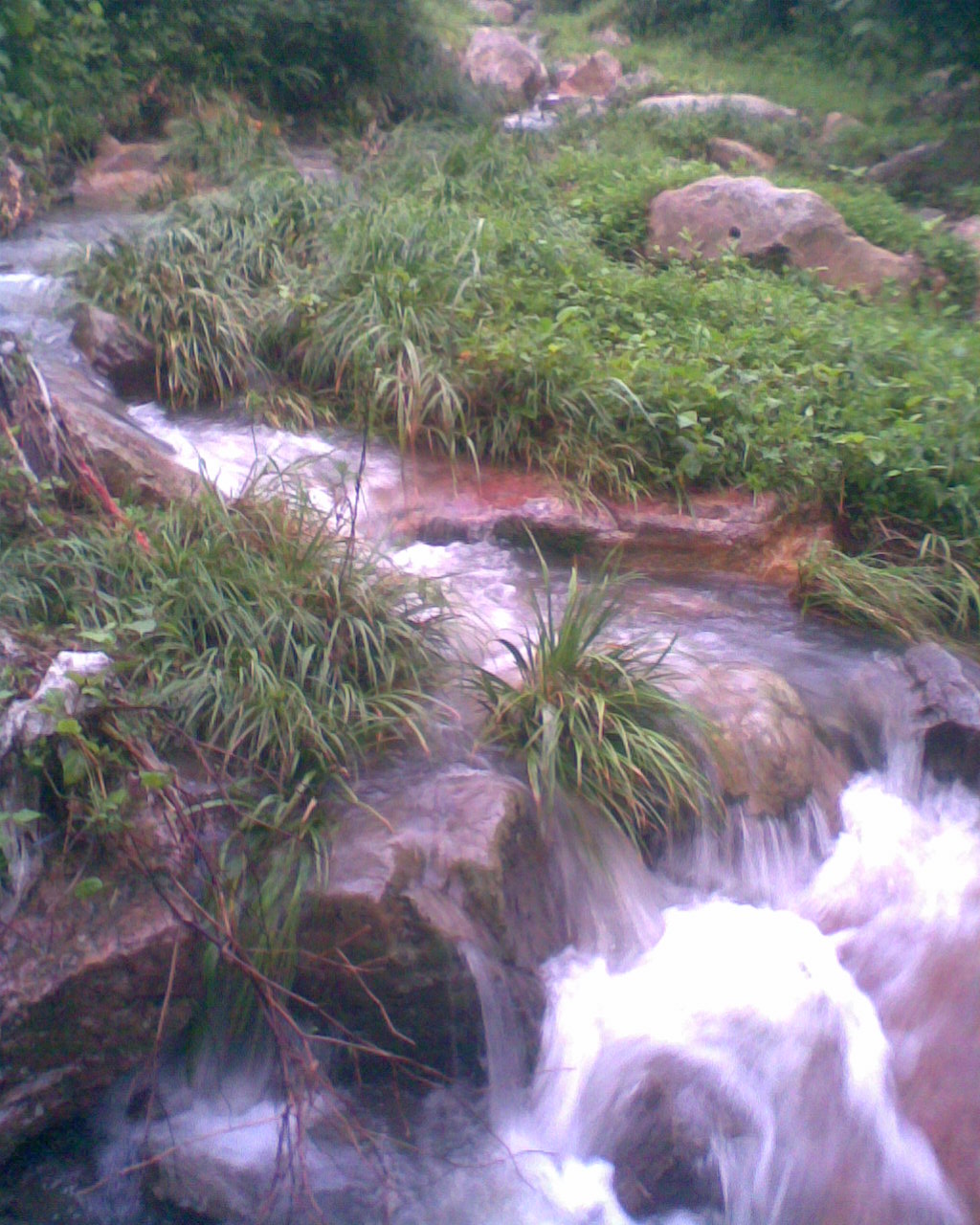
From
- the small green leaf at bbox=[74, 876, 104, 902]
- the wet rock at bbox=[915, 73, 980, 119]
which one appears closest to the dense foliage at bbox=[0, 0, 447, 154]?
the wet rock at bbox=[915, 73, 980, 119]

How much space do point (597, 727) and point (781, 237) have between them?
5142 millimetres

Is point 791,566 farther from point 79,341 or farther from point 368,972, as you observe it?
point 79,341

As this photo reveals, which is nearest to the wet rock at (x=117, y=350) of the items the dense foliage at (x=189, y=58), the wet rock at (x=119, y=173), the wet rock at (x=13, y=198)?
the wet rock at (x=13, y=198)

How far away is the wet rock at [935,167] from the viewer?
9.77 m

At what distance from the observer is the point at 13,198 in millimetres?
7785

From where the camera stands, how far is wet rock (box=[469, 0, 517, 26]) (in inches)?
763

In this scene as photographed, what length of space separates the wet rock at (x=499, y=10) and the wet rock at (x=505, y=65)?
235 inches

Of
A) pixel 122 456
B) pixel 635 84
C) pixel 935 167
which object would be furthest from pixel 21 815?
pixel 635 84

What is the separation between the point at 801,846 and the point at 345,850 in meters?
1.76

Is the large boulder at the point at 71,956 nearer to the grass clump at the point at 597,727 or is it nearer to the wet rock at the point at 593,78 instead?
the grass clump at the point at 597,727

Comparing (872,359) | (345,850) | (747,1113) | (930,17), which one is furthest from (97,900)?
(930,17)

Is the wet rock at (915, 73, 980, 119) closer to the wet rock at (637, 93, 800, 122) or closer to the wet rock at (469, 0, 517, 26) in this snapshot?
the wet rock at (637, 93, 800, 122)

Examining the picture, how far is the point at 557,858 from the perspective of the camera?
3.73m

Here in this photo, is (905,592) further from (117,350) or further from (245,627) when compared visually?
(117,350)
